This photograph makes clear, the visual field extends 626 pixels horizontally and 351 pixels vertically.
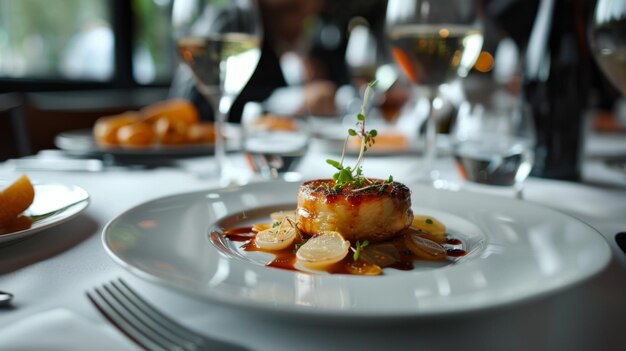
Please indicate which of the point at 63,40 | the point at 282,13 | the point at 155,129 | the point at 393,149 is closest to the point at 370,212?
the point at 393,149

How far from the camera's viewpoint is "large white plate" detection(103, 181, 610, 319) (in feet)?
1.83

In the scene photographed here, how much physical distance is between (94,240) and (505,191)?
109cm

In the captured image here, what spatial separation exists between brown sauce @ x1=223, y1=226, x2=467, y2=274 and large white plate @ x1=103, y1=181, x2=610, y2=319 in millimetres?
33

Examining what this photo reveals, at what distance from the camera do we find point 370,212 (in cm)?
91

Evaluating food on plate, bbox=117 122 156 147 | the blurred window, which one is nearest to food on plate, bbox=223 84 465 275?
food on plate, bbox=117 122 156 147

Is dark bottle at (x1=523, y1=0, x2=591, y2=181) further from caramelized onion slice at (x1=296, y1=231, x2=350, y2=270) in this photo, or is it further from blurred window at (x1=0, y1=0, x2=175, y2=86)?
blurred window at (x1=0, y1=0, x2=175, y2=86)

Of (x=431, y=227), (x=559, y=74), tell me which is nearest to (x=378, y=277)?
(x=431, y=227)

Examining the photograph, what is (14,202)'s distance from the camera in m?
0.89

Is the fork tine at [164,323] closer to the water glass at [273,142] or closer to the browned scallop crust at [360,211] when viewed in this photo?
the browned scallop crust at [360,211]

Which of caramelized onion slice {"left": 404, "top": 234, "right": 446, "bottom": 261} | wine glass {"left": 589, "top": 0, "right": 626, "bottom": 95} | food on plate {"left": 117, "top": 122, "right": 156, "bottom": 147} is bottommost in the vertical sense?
food on plate {"left": 117, "top": 122, "right": 156, "bottom": 147}

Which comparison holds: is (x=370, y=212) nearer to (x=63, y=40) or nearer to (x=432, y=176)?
(x=432, y=176)

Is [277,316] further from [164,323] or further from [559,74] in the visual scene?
[559,74]

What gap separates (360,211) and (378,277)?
0.86 ft

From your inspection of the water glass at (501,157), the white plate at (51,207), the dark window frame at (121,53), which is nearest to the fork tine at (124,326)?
the white plate at (51,207)
